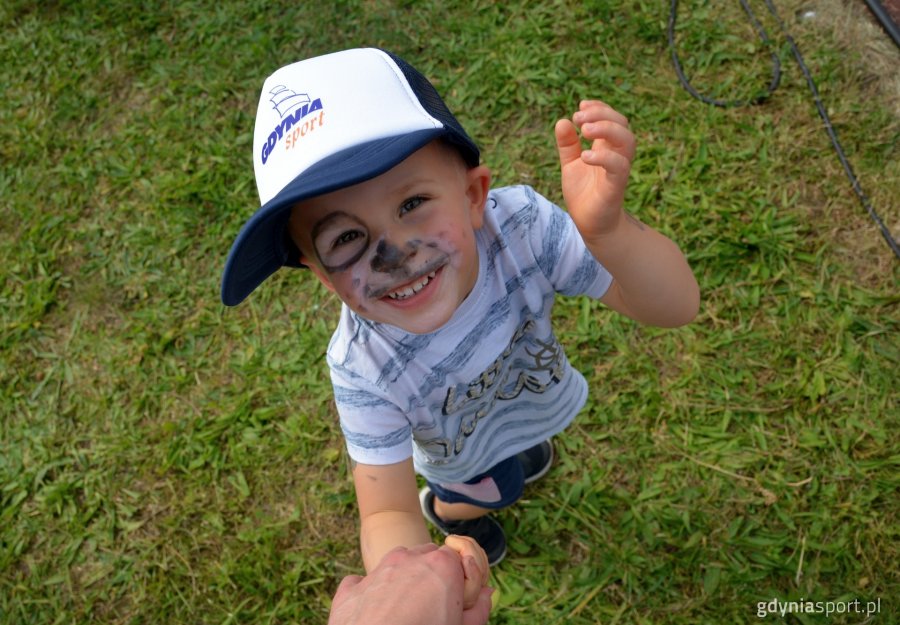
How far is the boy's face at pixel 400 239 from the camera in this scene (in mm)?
1230

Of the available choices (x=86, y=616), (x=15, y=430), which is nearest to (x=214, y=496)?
(x=86, y=616)

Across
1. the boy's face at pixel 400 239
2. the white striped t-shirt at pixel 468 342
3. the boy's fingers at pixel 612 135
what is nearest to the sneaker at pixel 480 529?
the white striped t-shirt at pixel 468 342

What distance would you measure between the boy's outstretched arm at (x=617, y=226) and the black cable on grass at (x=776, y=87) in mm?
1627

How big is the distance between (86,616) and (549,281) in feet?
7.35

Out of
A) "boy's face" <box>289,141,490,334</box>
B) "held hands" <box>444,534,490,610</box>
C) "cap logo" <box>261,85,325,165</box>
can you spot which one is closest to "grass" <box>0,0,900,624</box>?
"held hands" <box>444,534,490,610</box>

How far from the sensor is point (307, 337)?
2951 millimetres

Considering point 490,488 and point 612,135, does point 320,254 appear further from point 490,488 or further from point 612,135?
point 490,488

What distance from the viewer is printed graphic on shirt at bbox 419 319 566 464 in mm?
1628

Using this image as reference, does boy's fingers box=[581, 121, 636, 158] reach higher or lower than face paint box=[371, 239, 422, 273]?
higher

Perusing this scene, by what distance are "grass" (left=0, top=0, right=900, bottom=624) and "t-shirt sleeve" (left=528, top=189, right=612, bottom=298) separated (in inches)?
46.1

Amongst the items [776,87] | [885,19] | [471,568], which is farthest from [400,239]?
[885,19]

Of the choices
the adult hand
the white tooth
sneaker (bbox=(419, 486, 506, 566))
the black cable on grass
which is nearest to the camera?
the adult hand

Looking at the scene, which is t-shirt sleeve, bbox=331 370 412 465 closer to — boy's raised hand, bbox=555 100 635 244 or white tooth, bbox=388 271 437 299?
white tooth, bbox=388 271 437 299

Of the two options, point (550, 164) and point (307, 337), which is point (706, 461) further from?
point (307, 337)
